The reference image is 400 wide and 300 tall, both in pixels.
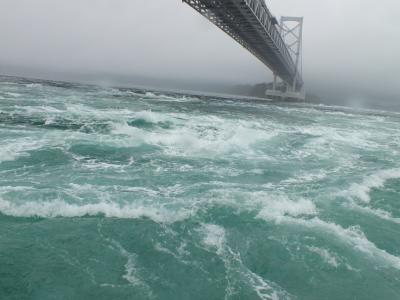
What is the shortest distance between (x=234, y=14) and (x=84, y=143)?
23025 millimetres

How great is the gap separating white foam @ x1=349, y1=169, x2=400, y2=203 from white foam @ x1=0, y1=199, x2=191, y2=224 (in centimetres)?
571

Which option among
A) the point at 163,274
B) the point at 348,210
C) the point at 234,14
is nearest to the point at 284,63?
the point at 234,14

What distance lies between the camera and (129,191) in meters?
9.13

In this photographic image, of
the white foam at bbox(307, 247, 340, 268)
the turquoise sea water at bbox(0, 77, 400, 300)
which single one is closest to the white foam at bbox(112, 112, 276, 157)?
the turquoise sea water at bbox(0, 77, 400, 300)

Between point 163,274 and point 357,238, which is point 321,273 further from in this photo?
point 163,274

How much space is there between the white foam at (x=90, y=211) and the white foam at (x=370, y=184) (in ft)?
18.7

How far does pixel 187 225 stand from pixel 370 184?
7.63 meters

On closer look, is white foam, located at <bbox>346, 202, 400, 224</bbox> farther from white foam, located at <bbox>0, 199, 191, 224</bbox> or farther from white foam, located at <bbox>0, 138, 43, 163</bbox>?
white foam, located at <bbox>0, 138, 43, 163</bbox>

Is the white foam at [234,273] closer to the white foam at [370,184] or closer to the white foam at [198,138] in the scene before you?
the white foam at [370,184]

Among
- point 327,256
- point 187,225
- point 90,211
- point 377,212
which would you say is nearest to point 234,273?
point 187,225

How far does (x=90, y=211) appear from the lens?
25.4ft

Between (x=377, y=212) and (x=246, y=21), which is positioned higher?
(x=246, y=21)

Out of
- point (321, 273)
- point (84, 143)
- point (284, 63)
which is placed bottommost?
point (321, 273)

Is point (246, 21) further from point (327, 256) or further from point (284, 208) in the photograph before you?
point (327, 256)
